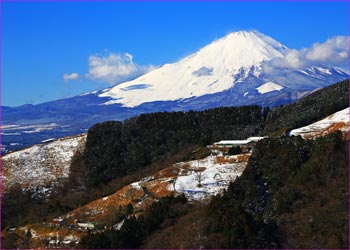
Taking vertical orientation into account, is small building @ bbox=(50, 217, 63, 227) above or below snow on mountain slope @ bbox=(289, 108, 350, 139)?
below

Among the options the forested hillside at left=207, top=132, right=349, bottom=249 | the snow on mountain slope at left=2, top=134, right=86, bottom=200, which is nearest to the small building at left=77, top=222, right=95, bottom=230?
the forested hillside at left=207, top=132, right=349, bottom=249

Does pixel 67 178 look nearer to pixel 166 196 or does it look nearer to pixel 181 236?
pixel 166 196

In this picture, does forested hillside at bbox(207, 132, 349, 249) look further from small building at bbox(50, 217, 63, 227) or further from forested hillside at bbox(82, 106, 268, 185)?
forested hillside at bbox(82, 106, 268, 185)

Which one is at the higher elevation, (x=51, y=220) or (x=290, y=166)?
(x=290, y=166)

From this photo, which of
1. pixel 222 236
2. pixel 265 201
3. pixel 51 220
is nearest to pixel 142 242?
pixel 222 236

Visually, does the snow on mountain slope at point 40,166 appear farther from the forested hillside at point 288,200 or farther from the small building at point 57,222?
the forested hillside at point 288,200

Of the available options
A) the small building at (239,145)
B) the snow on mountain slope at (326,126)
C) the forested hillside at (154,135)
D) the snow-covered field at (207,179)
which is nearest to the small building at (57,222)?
the snow-covered field at (207,179)
